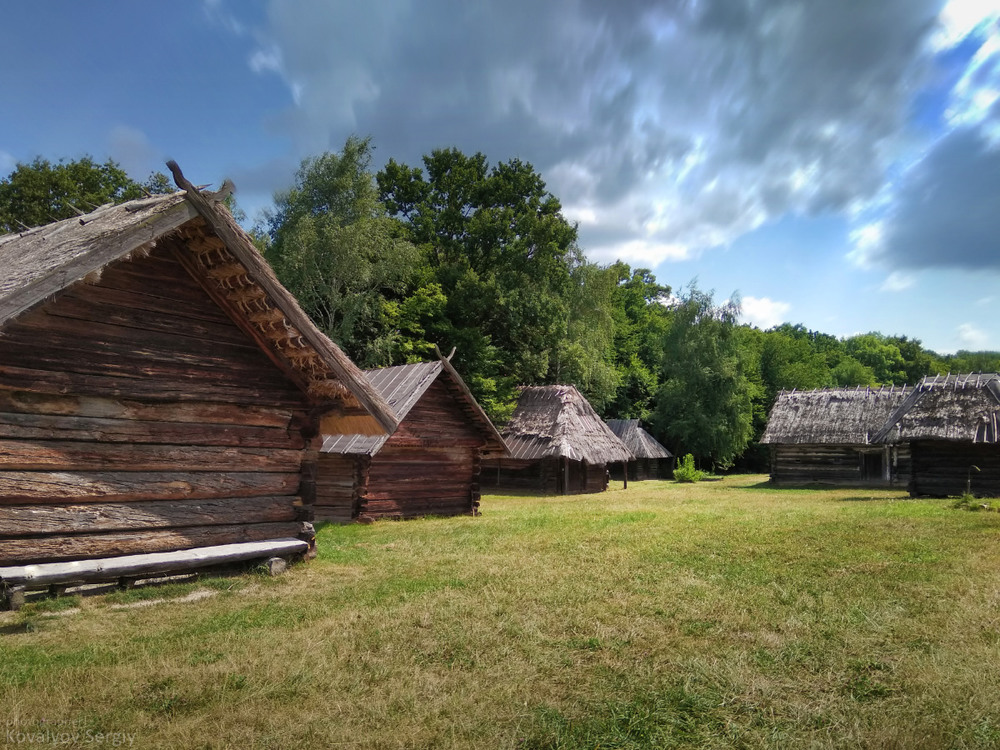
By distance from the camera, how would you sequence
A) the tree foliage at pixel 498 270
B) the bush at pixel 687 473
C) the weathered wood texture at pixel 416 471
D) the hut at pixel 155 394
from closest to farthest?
1. the hut at pixel 155 394
2. the weathered wood texture at pixel 416 471
3. the tree foliage at pixel 498 270
4. the bush at pixel 687 473

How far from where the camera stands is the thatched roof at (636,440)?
4256 centimetres

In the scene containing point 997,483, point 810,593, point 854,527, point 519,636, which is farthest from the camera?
point 997,483

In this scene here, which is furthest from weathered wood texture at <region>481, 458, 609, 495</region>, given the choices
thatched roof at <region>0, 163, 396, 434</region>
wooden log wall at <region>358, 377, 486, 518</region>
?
thatched roof at <region>0, 163, 396, 434</region>

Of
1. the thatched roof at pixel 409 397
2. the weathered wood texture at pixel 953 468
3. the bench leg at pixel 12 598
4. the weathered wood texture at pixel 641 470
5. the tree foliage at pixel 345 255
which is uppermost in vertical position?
the tree foliage at pixel 345 255

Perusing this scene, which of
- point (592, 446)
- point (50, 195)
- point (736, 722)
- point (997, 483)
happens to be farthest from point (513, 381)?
point (736, 722)

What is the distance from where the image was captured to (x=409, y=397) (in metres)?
16.9

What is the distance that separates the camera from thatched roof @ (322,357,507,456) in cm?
1658

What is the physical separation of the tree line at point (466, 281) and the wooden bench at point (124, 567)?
15.6 m

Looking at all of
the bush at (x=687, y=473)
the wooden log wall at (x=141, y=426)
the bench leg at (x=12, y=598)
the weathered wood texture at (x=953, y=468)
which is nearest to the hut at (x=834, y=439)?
the bush at (x=687, y=473)

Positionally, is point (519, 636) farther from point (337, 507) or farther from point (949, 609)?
point (337, 507)

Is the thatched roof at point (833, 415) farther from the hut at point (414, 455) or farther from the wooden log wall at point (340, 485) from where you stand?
the wooden log wall at point (340, 485)

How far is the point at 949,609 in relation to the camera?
22.7 feet

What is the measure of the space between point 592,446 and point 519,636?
23536mm

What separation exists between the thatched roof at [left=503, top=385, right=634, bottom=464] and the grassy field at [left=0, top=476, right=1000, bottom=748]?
17.6 meters
